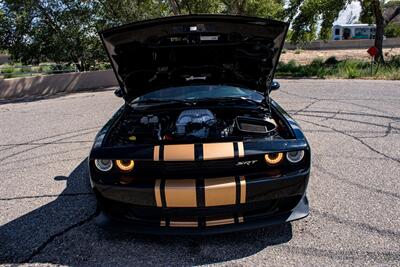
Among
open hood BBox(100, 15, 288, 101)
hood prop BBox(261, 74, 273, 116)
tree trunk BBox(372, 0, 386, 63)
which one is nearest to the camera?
open hood BBox(100, 15, 288, 101)

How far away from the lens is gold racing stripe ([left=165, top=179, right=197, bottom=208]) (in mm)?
2420

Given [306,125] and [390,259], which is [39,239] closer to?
[390,259]

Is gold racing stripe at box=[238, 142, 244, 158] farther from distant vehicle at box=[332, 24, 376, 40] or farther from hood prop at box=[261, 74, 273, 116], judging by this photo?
distant vehicle at box=[332, 24, 376, 40]

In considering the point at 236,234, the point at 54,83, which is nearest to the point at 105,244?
the point at 236,234

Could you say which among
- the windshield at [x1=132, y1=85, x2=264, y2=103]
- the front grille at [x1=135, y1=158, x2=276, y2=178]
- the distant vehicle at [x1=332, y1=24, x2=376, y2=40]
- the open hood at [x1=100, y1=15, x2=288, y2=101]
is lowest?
the front grille at [x1=135, y1=158, x2=276, y2=178]

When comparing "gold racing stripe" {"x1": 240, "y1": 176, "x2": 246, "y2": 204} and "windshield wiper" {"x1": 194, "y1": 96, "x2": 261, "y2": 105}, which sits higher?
"windshield wiper" {"x1": 194, "y1": 96, "x2": 261, "y2": 105}

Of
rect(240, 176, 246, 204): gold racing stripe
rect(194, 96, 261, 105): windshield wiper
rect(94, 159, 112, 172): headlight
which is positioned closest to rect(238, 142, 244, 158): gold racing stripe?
rect(240, 176, 246, 204): gold racing stripe

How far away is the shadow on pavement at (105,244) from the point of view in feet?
8.45

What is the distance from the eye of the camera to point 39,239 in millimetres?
2879

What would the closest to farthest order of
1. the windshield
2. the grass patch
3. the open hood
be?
the open hood → the windshield → the grass patch

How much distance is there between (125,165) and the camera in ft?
8.47

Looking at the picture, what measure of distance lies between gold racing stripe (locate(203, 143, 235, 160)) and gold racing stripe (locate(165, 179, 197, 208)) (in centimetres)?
22

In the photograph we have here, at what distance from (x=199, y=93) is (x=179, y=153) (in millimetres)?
1403

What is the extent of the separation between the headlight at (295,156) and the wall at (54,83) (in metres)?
13.5
